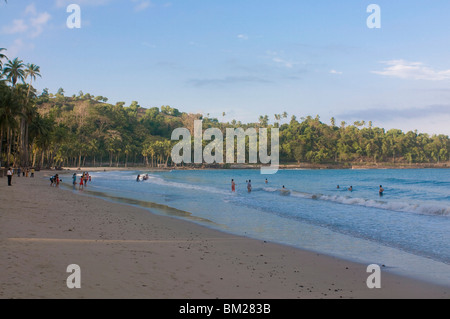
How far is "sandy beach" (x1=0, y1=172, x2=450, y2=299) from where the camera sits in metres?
6.49

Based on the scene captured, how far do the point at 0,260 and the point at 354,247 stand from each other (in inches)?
392

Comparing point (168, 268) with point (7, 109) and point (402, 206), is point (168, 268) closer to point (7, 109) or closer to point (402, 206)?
point (402, 206)

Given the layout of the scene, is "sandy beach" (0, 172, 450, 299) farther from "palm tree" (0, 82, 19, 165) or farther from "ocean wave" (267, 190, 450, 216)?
"palm tree" (0, 82, 19, 165)

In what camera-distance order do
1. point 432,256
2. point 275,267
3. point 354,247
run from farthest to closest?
point 354,247 → point 432,256 → point 275,267

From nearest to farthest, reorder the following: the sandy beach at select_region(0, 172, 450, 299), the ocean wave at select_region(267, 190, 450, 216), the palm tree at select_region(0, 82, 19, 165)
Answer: the sandy beach at select_region(0, 172, 450, 299) < the ocean wave at select_region(267, 190, 450, 216) < the palm tree at select_region(0, 82, 19, 165)

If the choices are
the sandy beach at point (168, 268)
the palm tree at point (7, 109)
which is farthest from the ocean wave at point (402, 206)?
the palm tree at point (7, 109)

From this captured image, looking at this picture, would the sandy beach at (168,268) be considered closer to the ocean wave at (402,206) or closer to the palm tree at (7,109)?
the ocean wave at (402,206)

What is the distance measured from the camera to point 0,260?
767 cm

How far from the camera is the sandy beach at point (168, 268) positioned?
6488 millimetres

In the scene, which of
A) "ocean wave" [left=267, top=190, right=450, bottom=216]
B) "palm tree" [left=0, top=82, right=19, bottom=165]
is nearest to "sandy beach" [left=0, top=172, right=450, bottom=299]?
"ocean wave" [left=267, top=190, right=450, bottom=216]

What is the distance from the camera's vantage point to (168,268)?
803 centimetres

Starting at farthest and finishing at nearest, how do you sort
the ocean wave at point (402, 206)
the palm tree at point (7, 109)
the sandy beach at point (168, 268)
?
the palm tree at point (7, 109) → the ocean wave at point (402, 206) → the sandy beach at point (168, 268)
